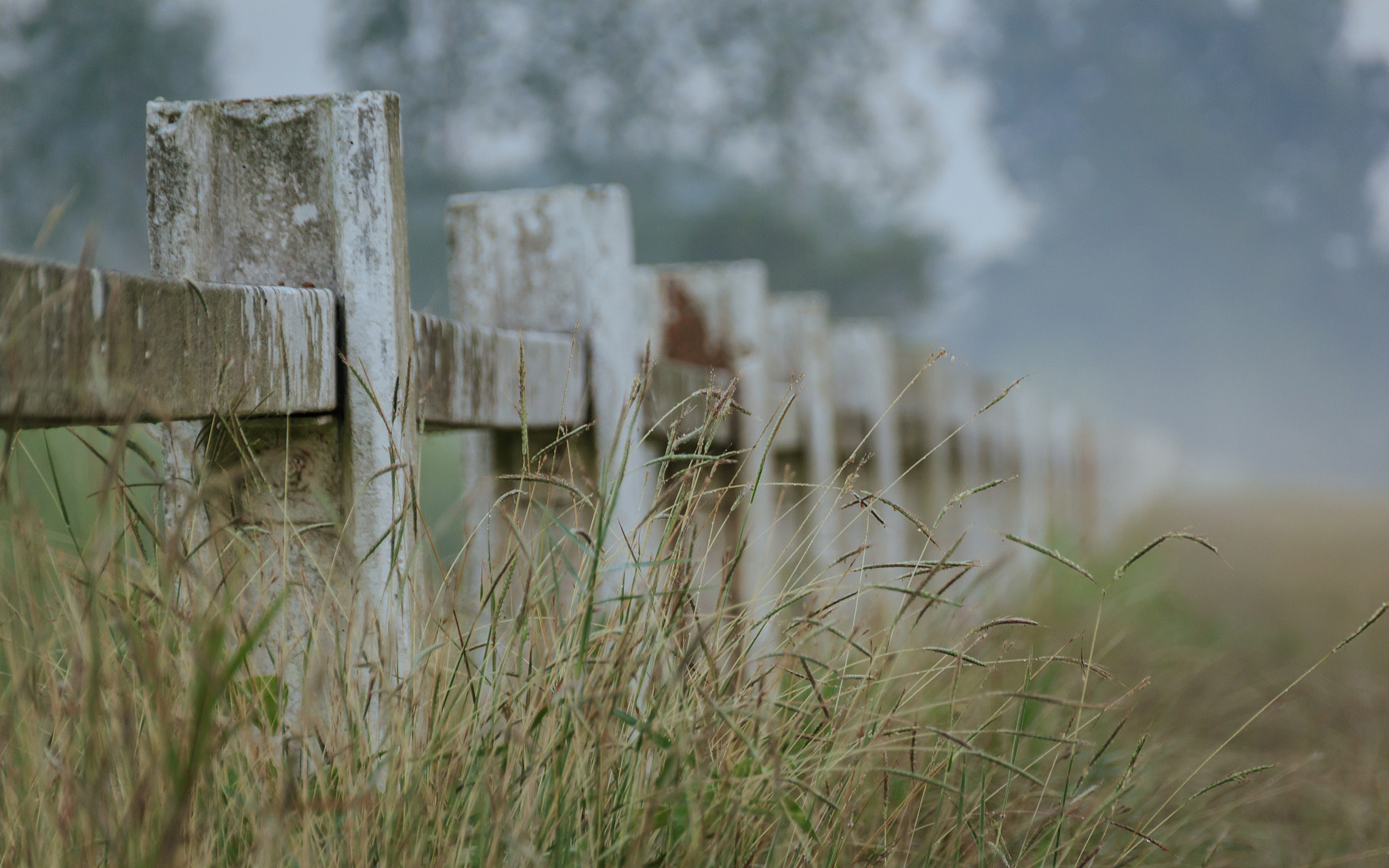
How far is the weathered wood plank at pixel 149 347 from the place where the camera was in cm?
74

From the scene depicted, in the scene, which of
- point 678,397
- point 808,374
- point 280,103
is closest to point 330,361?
point 280,103

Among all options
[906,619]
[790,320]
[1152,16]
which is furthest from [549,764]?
[1152,16]

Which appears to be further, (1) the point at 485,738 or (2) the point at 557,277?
(2) the point at 557,277

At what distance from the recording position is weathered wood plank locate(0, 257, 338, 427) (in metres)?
0.74

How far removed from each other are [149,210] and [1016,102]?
7655 cm

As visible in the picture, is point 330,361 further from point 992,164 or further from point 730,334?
point 992,164

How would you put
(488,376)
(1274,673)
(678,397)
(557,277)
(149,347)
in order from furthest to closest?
(1274,673), (678,397), (557,277), (488,376), (149,347)

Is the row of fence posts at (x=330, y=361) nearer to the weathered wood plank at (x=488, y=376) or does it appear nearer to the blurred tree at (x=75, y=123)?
the weathered wood plank at (x=488, y=376)

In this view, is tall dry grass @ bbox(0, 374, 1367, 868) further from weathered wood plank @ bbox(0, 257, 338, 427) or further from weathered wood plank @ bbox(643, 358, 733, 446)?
weathered wood plank @ bbox(643, 358, 733, 446)

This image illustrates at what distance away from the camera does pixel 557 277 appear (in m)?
1.83

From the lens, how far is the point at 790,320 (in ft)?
9.85

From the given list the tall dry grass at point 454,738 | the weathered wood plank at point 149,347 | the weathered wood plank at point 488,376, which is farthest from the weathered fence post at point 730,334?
the weathered wood plank at point 149,347

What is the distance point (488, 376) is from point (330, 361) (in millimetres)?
318

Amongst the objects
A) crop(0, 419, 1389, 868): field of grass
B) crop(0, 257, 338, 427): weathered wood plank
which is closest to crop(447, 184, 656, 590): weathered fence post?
crop(0, 419, 1389, 868): field of grass
